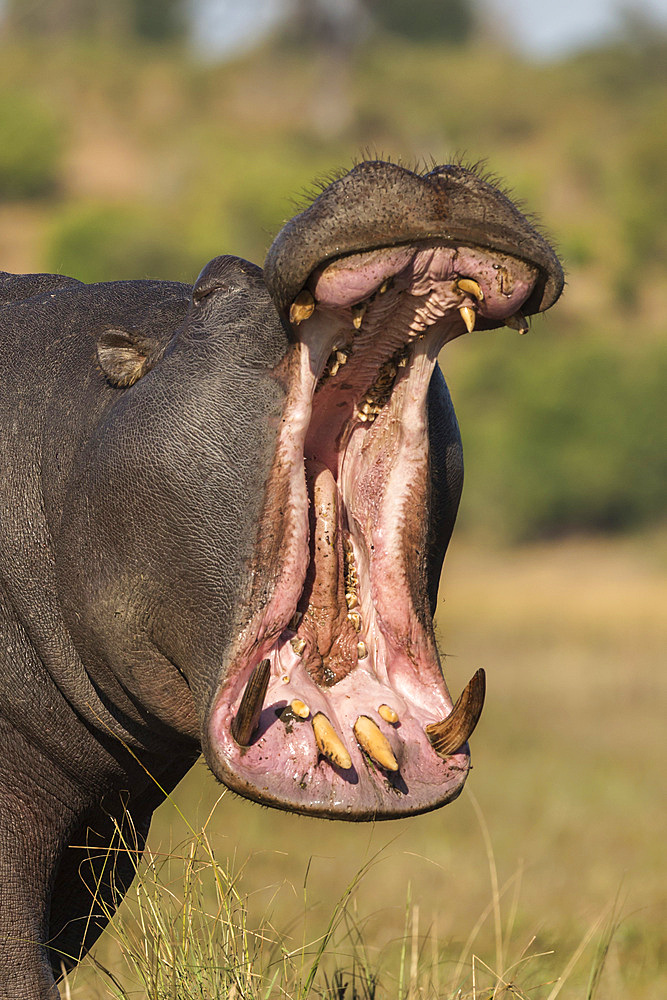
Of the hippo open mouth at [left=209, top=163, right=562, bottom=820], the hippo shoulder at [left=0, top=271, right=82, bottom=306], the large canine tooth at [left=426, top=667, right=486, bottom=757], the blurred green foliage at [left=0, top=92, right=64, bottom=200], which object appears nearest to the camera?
the hippo open mouth at [left=209, top=163, right=562, bottom=820]

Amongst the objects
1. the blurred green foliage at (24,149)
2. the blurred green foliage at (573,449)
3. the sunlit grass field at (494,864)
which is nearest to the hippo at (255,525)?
the sunlit grass field at (494,864)

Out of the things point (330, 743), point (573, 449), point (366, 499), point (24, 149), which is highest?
point (24, 149)

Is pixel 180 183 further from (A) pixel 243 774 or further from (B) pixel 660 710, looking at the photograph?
(A) pixel 243 774

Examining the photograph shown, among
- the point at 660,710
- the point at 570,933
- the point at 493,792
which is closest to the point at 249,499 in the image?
the point at 570,933

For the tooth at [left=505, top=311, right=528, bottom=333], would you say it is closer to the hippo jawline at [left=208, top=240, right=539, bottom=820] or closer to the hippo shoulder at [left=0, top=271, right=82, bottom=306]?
the hippo jawline at [left=208, top=240, right=539, bottom=820]

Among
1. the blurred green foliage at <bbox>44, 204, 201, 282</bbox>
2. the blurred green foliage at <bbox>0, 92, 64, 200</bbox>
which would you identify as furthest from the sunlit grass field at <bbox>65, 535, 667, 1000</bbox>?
the blurred green foliage at <bbox>0, 92, 64, 200</bbox>

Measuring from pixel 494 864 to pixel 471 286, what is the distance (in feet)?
7.80

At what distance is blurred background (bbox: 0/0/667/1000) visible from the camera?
6.52 metres

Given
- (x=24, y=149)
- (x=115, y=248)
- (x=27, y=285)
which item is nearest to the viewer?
(x=27, y=285)

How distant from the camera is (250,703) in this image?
8.33 feet

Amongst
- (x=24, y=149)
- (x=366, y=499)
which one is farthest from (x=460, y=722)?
(x=24, y=149)

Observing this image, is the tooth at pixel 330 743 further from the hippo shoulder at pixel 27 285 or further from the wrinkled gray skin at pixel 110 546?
the hippo shoulder at pixel 27 285

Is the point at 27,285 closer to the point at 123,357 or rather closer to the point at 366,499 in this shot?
the point at 123,357

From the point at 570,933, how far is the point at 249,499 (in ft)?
8.79
